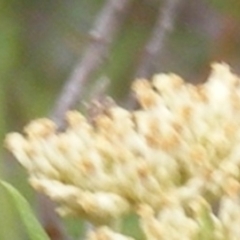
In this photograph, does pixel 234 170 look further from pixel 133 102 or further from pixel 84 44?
pixel 84 44

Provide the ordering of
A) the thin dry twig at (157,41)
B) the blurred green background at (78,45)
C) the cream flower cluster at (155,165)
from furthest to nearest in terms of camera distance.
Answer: the blurred green background at (78,45), the thin dry twig at (157,41), the cream flower cluster at (155,165)

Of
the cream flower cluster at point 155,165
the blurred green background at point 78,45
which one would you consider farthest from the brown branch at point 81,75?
the cream flower cluster at point 155,165

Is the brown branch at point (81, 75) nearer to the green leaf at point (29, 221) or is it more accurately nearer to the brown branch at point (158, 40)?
the brown branch at point (158, 40)

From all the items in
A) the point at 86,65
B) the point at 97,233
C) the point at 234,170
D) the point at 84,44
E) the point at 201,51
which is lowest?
the point at 97,233

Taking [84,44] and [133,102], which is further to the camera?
[84,44]

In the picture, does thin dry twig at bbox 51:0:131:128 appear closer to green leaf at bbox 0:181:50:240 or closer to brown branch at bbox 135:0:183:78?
brown branch at bbox 135:0:183:78

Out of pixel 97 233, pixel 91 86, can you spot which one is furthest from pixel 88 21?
pixel 97 233

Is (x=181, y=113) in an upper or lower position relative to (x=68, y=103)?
lower

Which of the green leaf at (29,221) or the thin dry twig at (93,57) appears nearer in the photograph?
A: the green leaf at (29,221)

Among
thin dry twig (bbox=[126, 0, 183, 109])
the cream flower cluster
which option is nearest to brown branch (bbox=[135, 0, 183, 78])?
thin dry twig (bbox=[126, 0, 183, 109])
